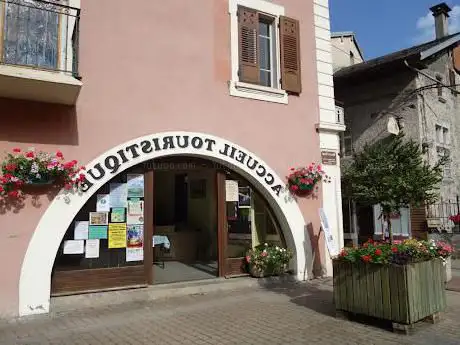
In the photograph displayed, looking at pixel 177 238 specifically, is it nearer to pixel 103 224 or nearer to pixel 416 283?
pixel 103 224

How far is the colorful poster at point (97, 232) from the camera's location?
728cm

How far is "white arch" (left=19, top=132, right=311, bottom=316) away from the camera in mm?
6469

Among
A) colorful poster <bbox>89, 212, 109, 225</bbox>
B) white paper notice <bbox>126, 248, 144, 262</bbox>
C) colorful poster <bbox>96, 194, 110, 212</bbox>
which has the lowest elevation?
white paper notice <bbox>126, 248, 144, 262</bbox>

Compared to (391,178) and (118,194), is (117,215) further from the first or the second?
(391,178)

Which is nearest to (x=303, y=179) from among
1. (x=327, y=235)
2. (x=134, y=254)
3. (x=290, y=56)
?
(x=327, y=235)

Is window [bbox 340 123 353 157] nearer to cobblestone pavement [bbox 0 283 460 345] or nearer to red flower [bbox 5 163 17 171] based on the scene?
cobblestone pavement [bbox 0 283 460 345]

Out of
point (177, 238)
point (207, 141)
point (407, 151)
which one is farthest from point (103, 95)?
point (407, 151)

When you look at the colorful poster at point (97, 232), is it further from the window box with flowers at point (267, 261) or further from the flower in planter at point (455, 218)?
the flower in planter at point (455, 218)

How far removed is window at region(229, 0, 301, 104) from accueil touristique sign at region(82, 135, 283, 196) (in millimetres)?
1210

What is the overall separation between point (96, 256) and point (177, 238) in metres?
3.81

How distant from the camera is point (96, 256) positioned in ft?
23.9

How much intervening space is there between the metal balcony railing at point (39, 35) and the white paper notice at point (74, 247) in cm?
262

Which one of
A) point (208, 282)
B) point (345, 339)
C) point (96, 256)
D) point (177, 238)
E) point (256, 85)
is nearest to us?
point (345, 339)

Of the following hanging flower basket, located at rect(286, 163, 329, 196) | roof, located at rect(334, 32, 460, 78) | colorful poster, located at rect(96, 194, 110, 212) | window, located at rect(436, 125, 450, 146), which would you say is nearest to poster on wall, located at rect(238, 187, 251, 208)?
hanging flower basket, located at rect(286, 163, 329, 196)
